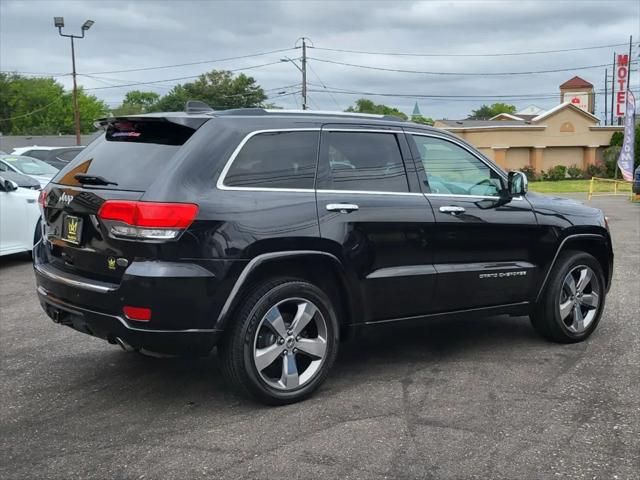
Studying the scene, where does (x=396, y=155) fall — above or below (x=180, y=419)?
above

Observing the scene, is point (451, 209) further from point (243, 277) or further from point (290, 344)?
point (243, 277)

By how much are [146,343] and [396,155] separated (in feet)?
7.11

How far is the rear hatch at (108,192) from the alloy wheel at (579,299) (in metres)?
3.35

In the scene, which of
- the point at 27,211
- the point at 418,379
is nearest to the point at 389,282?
the point at 418,379

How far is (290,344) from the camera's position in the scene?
438 cm

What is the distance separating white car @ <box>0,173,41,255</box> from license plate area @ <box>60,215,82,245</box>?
5.65 meters

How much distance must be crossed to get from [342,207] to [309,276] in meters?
0.49

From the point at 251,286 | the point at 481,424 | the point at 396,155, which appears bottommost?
the point at 481,424

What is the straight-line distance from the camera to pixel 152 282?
386 cm

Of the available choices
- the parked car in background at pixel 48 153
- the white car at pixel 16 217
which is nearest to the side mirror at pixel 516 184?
the white car at pixel 16 217

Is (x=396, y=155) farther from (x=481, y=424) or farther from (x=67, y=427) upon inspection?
(x=67, y=427)

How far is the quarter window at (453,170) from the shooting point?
16.8 ft

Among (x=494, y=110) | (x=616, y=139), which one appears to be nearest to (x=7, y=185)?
(x=616, y=139)

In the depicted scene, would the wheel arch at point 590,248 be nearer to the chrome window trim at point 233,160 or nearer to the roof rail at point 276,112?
the roof rail at point 276,112
